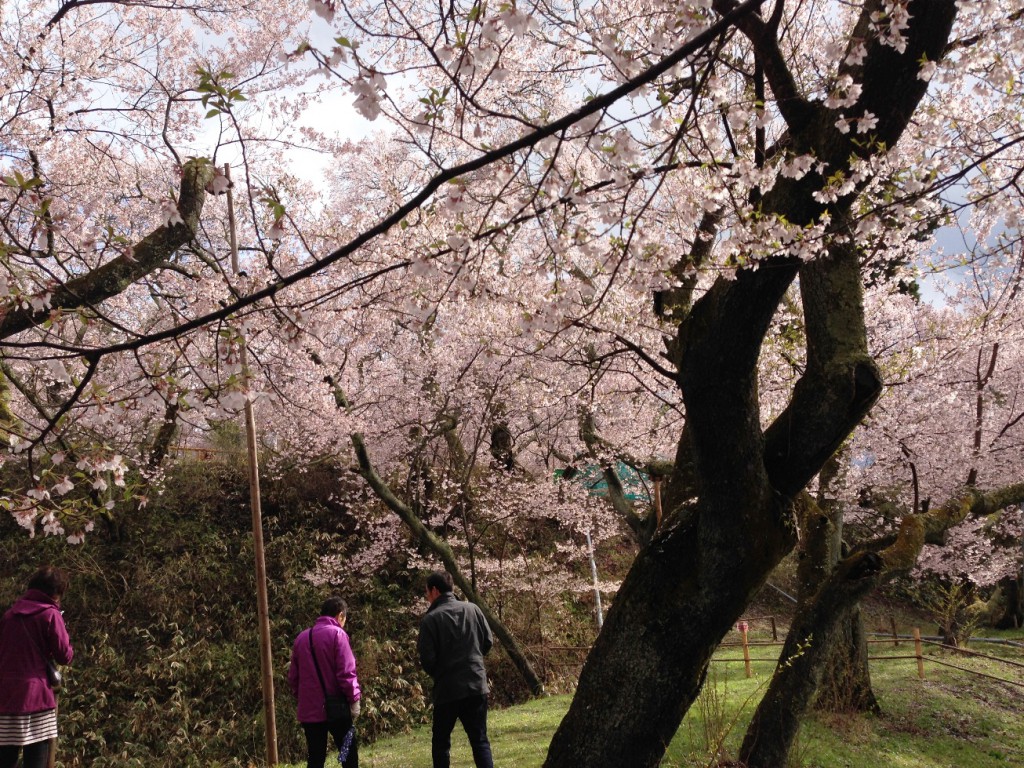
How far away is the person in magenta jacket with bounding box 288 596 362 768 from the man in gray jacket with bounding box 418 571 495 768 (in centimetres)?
53

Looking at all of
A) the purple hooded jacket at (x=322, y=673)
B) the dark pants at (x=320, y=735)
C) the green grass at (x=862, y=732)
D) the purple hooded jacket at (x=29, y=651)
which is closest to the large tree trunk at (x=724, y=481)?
the purple hooded jacket at (x=322, y=673)

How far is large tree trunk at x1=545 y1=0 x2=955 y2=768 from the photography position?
3.32m

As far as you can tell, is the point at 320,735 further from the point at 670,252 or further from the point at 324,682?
the point at 670,252

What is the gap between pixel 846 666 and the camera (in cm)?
825

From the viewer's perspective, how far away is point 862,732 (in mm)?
7699

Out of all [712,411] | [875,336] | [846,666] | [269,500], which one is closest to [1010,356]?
[875,336]

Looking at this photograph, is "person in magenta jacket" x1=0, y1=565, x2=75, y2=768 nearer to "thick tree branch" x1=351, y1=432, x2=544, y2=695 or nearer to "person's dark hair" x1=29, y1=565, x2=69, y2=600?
"person's dark hair" x1=29, y1=565, x2=69, y2=600

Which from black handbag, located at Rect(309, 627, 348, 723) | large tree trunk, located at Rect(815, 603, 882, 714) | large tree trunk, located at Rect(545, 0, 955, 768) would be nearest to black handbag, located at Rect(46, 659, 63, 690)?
black handbag, located at Rect(309, 627, 348, 723)

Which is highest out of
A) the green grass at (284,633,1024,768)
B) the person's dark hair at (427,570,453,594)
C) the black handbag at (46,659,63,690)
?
the person's dark hair at (427,570,453,594)

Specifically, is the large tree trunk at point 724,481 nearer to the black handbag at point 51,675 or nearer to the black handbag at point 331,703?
the black handbag at point 331,703

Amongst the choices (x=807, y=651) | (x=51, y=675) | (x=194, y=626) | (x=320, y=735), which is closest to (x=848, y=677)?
(x=807, y=651)

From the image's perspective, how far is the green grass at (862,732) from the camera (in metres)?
6.64

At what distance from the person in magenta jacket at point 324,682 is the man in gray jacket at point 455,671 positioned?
0.53 metres

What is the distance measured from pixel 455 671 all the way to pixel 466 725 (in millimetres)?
405
